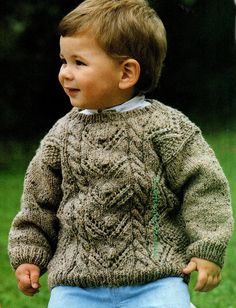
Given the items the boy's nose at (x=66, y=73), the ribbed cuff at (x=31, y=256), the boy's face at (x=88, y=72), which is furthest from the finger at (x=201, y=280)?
the boy's nose at (x=66, y=73)

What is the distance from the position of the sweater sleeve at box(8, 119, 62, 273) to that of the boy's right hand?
0.02m

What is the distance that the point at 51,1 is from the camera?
10.7m

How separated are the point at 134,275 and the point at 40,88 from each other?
821 centimetres

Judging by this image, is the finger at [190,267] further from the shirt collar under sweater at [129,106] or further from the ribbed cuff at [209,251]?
the shirt collar under sweater at [129,106]

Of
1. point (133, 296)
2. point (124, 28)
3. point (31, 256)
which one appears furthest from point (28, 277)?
point (124, 28)

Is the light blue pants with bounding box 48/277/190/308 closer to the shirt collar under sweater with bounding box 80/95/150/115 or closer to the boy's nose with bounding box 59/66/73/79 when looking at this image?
the shirt collar under sweater with bounding box 80/95/150/115

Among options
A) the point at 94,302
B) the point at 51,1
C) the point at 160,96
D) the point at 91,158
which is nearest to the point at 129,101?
the point at 91,158

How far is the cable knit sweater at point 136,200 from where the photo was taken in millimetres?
3350

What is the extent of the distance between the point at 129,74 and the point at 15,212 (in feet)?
14.3

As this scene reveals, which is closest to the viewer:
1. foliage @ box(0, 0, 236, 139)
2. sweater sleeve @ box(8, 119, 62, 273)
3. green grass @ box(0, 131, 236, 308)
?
sweater sleeve @ box(8, 119, 62, 273)

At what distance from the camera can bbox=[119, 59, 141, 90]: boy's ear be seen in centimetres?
344

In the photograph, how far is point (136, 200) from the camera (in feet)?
11.0

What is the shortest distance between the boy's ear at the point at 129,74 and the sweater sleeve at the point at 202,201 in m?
0.31

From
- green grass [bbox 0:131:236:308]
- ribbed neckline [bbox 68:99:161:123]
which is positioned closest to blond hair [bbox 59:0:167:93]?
ribbed neckline [bbox 68:99:161:123]
